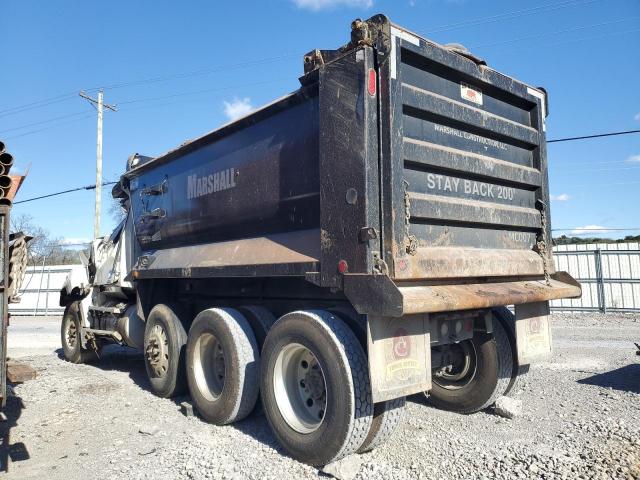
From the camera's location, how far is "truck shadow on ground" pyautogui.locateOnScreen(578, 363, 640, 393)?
550cm

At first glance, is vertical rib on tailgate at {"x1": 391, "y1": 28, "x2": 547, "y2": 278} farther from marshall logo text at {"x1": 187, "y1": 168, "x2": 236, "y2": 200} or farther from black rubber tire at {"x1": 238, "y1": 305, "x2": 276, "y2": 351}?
marshall logo text at {"x1": 187, "y1": 168, "x2": 236, "y2": 200}

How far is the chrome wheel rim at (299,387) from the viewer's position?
3.78 metres

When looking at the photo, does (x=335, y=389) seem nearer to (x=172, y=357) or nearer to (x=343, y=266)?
(x=343, y=266)

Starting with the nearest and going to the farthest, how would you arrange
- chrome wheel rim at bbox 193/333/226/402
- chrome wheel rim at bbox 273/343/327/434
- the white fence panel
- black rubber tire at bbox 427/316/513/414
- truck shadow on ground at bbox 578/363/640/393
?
chrome wheel rim at bbox 273/343/327/434 → black rubber tire at bbox 427/316/513/414 → chrome wheel rim at bbox 193/333/226/402 → truck shadow on ground at bbox 578/363/640/393 → the white fence panel

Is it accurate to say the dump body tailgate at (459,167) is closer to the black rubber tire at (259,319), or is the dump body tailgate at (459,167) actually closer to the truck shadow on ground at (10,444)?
the black rubber tire at (259,319)

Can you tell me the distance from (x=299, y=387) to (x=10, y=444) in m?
2.67

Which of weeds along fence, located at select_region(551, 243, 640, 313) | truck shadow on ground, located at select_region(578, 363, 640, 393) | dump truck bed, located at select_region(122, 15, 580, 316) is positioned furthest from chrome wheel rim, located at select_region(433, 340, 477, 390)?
weeds along fence, located at select_region(551, 243, 640, 313)

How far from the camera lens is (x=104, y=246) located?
779 cm

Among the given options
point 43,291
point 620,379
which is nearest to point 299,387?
point 620,379

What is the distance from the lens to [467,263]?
3.76 metres

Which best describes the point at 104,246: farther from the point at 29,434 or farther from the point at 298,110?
the point at 298,110

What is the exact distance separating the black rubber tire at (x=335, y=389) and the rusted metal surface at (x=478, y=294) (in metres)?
0.58

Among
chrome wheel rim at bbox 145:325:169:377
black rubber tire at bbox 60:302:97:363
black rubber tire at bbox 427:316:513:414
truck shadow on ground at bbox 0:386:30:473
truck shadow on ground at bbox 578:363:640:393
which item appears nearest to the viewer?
truck shadow on ground at bbox 0:386:30:473

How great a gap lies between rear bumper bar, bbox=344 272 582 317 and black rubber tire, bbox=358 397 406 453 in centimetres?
84
